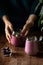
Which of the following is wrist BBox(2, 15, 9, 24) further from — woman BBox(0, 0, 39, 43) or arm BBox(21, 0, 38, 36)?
arm BBox(21, 0, 38, 36)

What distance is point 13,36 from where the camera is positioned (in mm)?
1258

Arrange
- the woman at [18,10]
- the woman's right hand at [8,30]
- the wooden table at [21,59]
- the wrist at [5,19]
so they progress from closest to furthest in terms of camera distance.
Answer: the wooden table at [21,59] → the woman's right hand at [8,30] → the wrist at [5,19] → the woman at [18,10]

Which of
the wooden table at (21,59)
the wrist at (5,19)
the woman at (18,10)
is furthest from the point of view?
the woman at (18,10)

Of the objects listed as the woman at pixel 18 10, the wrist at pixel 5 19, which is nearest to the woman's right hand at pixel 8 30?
the wrist at pixel 5 19

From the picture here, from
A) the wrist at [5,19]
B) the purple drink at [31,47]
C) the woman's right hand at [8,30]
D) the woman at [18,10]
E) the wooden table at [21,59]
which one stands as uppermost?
the woman at [18,10]

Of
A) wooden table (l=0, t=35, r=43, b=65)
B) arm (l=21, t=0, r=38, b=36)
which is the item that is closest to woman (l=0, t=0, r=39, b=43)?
arm (l=21, t=0, r=38, b=36)

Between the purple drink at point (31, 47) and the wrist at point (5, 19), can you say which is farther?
the wrist at point (5, 19)

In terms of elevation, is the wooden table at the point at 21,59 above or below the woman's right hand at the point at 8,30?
below

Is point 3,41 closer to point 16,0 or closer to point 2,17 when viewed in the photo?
point 2,17

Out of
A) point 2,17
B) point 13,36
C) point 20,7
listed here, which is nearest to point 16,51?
point 13,36

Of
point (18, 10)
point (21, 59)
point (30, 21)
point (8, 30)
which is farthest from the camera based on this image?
point (18, 10)

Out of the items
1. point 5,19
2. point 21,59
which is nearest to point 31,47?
point 21,59

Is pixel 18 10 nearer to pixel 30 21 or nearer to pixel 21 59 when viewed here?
pixel 30 21

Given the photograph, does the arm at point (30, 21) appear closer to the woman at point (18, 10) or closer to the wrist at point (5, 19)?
the woman at point (18, 10)
